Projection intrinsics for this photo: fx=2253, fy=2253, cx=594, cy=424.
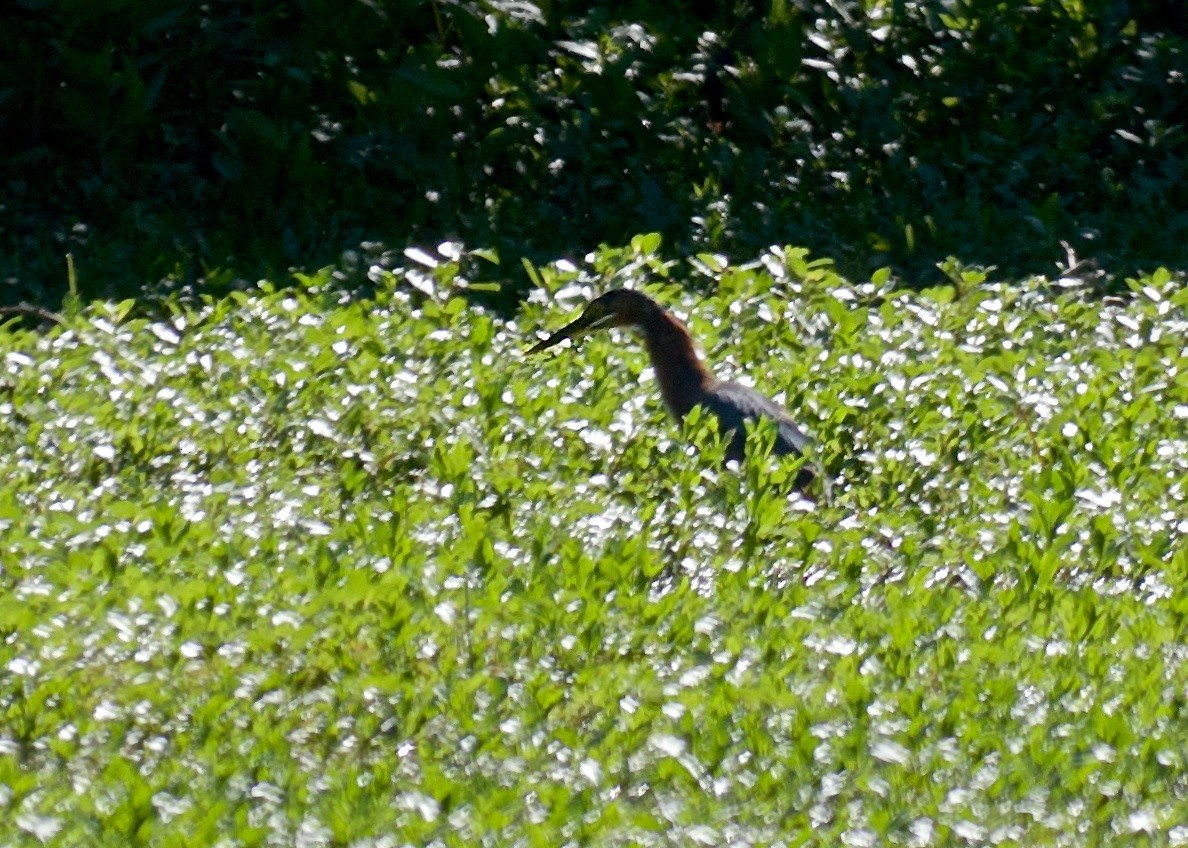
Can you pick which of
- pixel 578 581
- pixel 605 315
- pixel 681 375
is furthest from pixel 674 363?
pixel 578 581

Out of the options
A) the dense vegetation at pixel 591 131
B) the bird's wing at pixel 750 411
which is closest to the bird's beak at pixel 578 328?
the bird's wing at pixel 750 411

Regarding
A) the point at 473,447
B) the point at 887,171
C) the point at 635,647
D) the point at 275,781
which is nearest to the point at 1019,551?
the point at 635,647

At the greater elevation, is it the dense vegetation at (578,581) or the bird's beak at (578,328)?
the dense vegetation at (578,581)

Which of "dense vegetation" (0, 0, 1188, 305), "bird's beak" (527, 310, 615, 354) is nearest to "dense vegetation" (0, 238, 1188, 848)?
"bird's beak" (527, 310, 615, 354)

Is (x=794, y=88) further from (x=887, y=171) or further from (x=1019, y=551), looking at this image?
(x=1019, y=551)

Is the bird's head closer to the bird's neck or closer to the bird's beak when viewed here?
the bird's beak

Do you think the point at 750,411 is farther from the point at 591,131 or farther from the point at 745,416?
the point at 591,131

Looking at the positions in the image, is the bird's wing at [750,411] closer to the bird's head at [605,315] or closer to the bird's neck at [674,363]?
the bird's neck at [674,363]

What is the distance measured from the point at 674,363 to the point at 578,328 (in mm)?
450

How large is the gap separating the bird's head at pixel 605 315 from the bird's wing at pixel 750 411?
584 mm

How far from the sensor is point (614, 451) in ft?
20.2

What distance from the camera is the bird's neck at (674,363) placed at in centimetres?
672

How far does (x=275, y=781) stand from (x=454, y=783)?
32 centimetres

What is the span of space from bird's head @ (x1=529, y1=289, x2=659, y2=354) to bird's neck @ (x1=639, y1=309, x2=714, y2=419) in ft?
0.35
